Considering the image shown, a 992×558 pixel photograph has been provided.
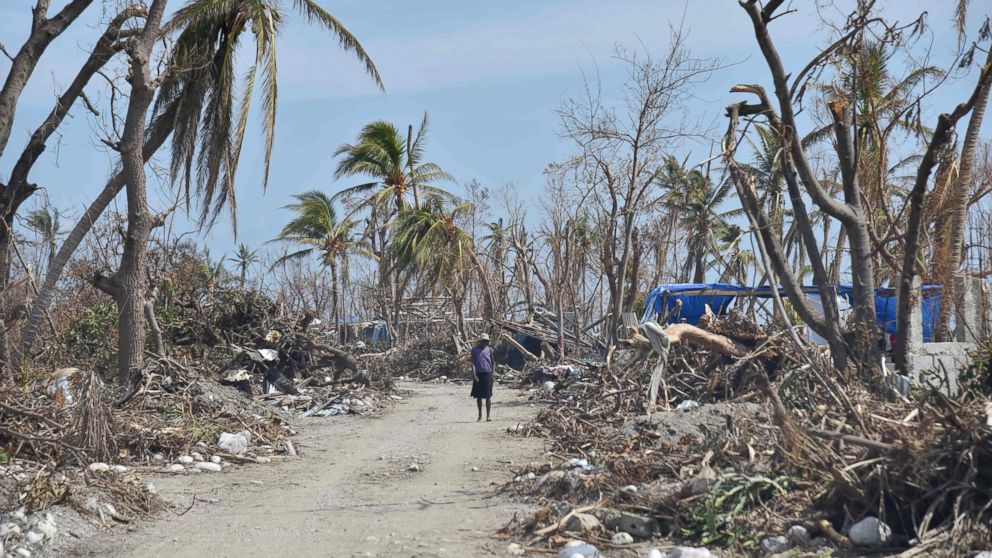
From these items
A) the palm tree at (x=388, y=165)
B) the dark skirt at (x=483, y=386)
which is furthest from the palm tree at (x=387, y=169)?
the dark skirt at (x=483, y=386)

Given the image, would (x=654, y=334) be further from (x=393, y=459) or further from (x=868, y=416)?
(x=868, y=416)

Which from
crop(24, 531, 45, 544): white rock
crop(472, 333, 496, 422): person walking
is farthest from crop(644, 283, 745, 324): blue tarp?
crop(24, 531, 45, 544): white rock

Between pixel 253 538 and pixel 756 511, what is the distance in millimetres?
3782

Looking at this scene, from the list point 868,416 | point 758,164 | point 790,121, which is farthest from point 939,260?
point 758,164

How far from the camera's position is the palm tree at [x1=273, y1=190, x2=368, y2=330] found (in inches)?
1452

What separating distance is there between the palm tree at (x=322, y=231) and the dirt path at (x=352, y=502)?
23.5 m

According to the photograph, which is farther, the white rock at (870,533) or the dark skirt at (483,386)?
the dark skirt at (483,386)

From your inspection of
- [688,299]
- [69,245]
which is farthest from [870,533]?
[688,299]

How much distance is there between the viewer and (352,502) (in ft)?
26.9

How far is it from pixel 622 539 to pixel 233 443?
6347 millimetres

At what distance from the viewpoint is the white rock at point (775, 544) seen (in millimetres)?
5652

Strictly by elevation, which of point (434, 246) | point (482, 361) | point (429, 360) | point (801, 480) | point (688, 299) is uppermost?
point (434, 246)

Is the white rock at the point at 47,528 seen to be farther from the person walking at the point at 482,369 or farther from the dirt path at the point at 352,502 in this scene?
the person walking at the point at 482,369

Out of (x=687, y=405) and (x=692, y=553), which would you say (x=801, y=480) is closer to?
(x=692, y=553)
